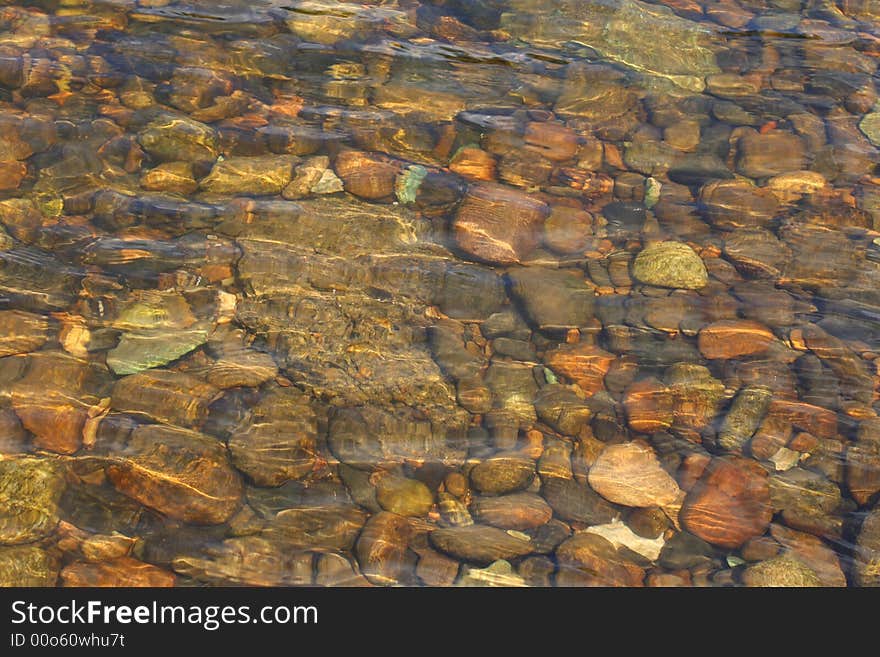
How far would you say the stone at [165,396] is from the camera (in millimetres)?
A: 4266

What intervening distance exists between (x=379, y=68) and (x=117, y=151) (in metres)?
2.25

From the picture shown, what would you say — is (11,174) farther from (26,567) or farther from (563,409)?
(563,409)

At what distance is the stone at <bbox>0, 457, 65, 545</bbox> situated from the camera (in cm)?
377

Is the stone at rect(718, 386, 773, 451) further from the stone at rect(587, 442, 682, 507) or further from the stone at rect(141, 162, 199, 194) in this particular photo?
the stone at rect(141, 162, 199, 194)

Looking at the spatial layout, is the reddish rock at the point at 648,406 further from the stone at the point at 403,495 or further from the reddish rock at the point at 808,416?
the stone at the point at 403,495

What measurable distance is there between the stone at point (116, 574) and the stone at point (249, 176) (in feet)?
8.87

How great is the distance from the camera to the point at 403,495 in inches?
160

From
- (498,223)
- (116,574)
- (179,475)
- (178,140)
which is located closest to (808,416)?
(498,223)

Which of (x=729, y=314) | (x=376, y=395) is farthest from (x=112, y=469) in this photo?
(x=729, y=314)

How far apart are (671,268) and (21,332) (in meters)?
3.94

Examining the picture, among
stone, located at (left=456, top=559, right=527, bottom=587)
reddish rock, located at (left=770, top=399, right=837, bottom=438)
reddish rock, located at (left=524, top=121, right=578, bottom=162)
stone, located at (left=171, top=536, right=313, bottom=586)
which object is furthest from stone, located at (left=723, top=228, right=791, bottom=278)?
stone, located at (left=171, top=536, right=313, bottom=586)

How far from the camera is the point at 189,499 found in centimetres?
393

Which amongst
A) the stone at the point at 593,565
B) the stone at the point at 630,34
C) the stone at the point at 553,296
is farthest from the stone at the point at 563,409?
the stone at the point at 630,34
